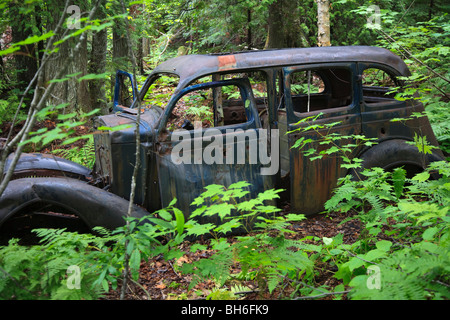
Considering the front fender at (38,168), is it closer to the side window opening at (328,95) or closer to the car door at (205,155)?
the car door at (205,155)

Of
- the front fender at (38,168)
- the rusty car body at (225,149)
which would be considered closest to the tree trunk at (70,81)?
the front fender at (38,168)

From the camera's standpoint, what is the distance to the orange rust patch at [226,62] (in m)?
4.04

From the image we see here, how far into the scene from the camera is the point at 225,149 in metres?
4.13

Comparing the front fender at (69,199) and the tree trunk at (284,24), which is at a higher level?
the tree trunk at (284,24)

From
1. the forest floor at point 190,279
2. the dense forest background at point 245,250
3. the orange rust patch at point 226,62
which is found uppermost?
the orange rust patch at point 226,62

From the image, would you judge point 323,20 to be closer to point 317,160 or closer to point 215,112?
point 215,112

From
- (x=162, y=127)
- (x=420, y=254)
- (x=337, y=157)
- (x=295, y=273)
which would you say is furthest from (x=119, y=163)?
(x=420, y=254)

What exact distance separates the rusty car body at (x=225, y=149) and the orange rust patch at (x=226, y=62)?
0.01m

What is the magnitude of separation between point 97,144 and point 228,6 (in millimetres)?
4675

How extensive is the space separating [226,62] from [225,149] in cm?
92

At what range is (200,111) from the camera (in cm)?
710

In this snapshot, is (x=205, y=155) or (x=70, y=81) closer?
(x=205, y=155)

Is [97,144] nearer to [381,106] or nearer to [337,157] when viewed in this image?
[337,157]

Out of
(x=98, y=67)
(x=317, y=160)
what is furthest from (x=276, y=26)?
(x=317, y=160)
